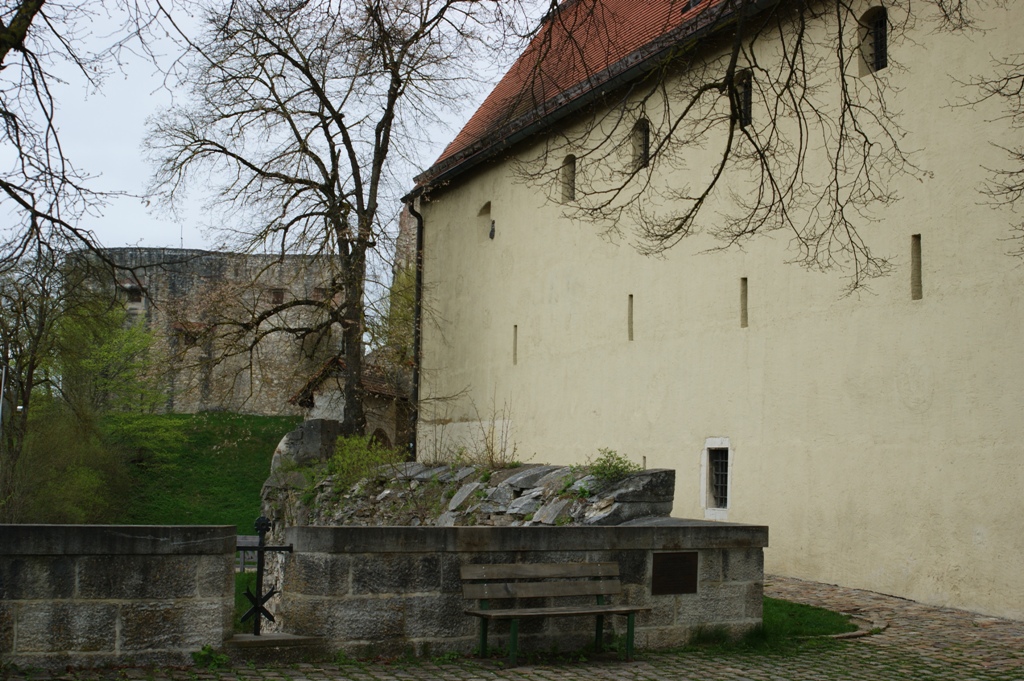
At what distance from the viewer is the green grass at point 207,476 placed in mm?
34688

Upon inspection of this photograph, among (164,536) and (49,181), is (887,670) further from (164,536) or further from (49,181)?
(49,181)

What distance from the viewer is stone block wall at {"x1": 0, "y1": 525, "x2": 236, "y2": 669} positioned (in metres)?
5.84

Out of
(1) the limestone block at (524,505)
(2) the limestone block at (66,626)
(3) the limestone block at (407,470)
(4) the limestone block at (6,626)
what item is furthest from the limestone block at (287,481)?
(4) the limestone block at (6,626)

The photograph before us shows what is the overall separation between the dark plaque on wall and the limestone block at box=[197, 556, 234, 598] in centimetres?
279

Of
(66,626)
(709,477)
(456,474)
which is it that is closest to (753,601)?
(66,626)

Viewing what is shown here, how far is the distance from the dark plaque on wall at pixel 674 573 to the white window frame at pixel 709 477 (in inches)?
255

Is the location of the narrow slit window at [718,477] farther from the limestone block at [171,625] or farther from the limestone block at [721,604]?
the limestone block at [171,625]

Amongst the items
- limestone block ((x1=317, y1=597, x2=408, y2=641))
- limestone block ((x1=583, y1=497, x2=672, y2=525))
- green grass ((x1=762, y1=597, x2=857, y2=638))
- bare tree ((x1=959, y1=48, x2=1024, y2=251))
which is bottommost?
green grass ((x1=762, y1=597, x2=857, y2=638))

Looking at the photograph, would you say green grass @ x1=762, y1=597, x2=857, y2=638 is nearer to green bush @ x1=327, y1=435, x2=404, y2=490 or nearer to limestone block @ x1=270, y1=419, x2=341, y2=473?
green bush @ x1=327, y1=435, x2=404, y2=490

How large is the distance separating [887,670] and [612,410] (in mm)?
9852

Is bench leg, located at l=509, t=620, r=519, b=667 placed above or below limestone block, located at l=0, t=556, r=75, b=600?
below

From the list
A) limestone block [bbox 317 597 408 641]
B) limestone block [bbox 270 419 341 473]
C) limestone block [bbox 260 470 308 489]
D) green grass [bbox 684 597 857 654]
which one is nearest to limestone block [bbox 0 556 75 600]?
limestone block [bbox 317 597 408 641]

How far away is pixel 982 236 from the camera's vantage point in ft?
35.4

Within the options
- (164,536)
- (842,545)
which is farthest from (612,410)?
(164,536)
